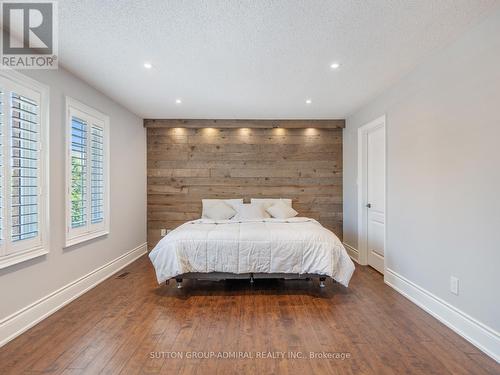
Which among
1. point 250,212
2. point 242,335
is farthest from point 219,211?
point 242,335

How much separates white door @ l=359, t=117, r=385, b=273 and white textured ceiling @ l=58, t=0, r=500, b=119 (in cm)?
67

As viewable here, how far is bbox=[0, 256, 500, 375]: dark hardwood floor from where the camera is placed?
1.79 metres

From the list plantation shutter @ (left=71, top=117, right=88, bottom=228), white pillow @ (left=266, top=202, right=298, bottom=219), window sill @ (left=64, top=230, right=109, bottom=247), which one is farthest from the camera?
white pillow @ (left=266, top=202, right=298, bottom=219)

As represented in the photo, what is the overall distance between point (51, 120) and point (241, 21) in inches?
82.1

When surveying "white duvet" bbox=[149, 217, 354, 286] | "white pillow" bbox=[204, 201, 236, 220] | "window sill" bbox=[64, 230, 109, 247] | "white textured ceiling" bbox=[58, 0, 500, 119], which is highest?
"white textured ceiling" bbox=[58, 0, 500, 119]

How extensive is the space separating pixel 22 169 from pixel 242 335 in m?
2.35

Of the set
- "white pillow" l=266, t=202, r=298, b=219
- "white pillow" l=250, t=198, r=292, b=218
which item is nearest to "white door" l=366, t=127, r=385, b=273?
"white pillow" l=266, t=202, r=298, b=219

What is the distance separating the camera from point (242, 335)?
2156 millimetres

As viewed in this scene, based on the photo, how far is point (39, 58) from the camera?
2438 millimetres

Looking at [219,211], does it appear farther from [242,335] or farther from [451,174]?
[451,174]

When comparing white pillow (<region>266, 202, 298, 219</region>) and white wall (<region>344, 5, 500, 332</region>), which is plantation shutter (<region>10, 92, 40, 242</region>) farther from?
white wall (<region>344, 5, 500, 332</region>)

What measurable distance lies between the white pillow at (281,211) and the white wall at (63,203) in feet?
7.68

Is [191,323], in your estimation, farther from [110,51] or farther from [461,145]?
[461,145]

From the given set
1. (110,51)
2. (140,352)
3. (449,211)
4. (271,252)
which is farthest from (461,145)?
(110,51)
